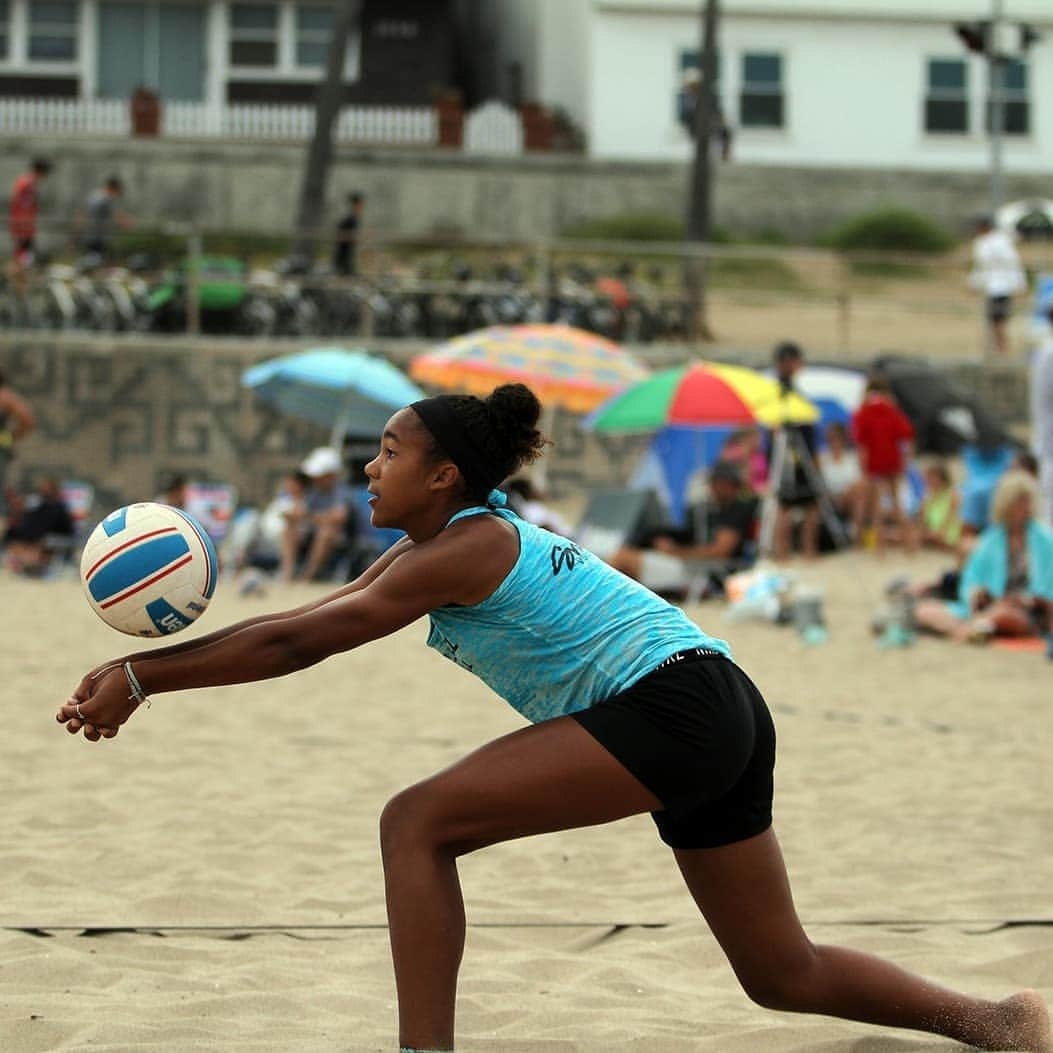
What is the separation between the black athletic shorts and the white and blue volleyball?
813 mm

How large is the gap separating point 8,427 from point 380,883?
10590 mm

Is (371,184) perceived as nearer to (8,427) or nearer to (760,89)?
(760,89)

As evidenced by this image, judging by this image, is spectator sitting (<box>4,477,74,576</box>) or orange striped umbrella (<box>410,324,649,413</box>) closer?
spectator sitting (<box>4,477,74,576</box>)

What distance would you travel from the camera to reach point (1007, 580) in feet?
36.5

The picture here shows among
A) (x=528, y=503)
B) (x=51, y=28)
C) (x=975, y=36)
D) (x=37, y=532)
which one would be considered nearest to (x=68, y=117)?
(x=51, y=28)

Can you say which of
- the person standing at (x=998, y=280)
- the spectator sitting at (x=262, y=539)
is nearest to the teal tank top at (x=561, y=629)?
the spectator sitting at (x=262, y=539)

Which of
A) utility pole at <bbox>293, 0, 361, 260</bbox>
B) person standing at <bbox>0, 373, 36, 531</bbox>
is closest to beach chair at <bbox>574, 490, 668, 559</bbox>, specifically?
person standing at <bbox>0, 373, 36, 531</bbox>

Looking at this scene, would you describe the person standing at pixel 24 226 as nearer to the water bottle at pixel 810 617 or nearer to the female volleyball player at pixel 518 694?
the water bottle at pixel 810 617

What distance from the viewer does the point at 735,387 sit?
13.8m

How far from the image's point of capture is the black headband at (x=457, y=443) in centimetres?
344

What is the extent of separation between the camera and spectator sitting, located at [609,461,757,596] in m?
13.3

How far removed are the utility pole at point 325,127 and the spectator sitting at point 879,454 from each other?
9.15 m

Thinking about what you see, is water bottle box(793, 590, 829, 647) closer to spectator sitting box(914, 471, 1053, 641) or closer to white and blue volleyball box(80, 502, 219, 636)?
spectator sitting box(914, 471, 1053, 641)

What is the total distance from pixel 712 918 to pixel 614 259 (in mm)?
20511
